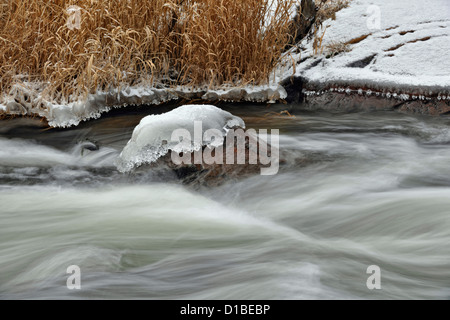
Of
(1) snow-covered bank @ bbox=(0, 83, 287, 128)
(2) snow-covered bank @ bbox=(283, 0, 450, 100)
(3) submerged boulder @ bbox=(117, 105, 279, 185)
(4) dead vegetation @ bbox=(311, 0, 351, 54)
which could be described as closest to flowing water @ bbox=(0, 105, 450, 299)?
(3) submerged boulder @ bbox=(117, 105, 279, 185)

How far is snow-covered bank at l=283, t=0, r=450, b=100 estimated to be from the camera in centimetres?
470

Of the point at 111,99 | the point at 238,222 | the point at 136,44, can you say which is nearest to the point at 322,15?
the point at 136,44

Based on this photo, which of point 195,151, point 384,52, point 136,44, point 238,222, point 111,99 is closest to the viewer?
point 238,222

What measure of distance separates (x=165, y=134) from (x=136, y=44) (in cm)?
185

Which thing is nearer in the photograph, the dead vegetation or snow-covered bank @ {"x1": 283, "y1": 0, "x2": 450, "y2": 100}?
snow-covered bank @ {"x1": 283, "y1": 0, "x2": 450, "y2": 100}

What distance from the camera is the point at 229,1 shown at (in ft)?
16.0

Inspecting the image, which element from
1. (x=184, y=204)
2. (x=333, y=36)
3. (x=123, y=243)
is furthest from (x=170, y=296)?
(x=333, y=36)

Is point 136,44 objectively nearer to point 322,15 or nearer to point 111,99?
point 111,99

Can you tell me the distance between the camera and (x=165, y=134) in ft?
11.2

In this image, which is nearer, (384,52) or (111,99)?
(111,99)

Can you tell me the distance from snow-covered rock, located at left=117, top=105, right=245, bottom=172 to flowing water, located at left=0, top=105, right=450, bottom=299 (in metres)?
0.13

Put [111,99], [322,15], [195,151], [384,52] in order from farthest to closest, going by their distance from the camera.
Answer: [322,15] < [384,52] < [111,99] < [195,151]

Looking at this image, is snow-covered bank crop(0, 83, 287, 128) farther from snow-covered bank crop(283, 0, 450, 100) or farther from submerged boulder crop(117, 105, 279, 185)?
submerged boulder crop(117, 105, 279, 185)

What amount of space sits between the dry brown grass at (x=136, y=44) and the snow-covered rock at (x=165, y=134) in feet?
3.94
